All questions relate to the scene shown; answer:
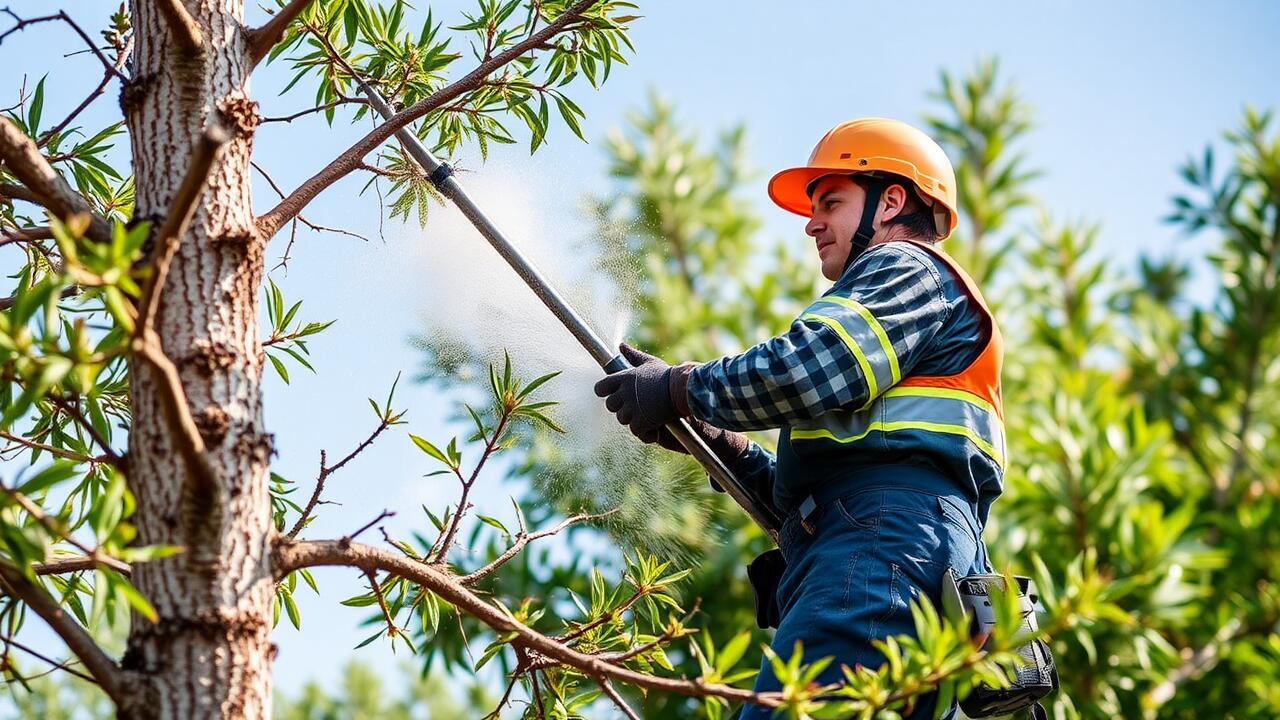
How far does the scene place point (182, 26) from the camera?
2.21 metres

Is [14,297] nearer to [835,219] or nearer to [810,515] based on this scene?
[810,515]

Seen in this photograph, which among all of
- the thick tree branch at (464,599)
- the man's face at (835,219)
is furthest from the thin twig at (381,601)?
the man's face at (835,219)

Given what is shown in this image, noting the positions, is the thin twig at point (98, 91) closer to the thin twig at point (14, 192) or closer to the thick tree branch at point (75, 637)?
the thin twig at point (14, 192)

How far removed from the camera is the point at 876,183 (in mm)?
3219

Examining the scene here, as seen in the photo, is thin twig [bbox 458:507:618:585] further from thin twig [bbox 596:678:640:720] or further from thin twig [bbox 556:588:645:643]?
thin twig [bbox 596:678:640:720]

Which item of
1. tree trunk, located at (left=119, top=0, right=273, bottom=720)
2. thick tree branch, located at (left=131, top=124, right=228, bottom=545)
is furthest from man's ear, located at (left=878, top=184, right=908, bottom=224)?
thick tree branch, located at (left=131, top=124, right=228, bottom=545)

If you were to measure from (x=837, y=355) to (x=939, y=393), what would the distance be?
286 mm

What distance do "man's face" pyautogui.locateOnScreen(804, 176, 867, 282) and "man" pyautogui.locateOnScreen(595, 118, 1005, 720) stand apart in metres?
0.26

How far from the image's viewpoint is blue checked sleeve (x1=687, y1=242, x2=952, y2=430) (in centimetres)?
257

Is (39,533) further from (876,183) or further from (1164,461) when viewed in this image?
(1164,461)

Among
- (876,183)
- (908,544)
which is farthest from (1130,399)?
(908,544)

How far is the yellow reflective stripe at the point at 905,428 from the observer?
8.70 feet

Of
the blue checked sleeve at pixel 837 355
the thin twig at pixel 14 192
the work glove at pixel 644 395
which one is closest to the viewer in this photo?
the thin twig at pixel 14 192

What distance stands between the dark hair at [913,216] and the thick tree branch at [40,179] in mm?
1823
